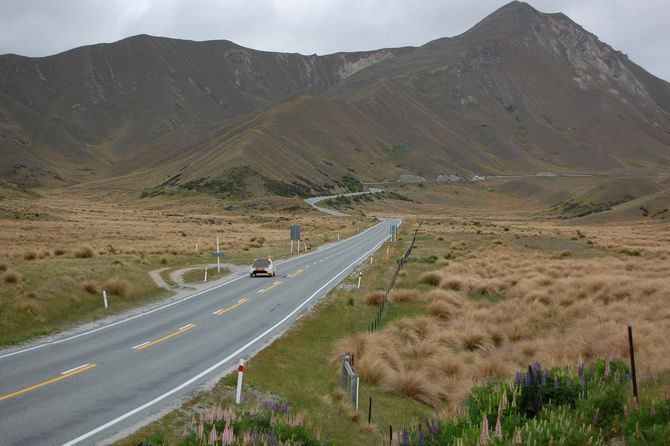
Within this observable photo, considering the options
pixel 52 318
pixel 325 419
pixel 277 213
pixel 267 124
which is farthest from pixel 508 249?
pixel 267 124

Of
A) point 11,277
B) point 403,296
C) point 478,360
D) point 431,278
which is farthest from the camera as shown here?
point 431,278

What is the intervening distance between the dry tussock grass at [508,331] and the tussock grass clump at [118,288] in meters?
12.3

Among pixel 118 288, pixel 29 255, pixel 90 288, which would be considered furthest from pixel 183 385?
pixel 29 255

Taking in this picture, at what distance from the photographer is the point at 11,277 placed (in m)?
21.9

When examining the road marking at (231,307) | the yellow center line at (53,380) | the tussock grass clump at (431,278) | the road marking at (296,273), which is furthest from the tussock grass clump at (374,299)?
the yellow center line at (53,380)

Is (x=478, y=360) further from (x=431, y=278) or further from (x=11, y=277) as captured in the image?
(x=11, y=277)

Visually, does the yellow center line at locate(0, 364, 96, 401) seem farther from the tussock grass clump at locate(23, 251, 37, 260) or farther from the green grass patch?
the tussock grass clump at locate(23, 251, 37, 260)

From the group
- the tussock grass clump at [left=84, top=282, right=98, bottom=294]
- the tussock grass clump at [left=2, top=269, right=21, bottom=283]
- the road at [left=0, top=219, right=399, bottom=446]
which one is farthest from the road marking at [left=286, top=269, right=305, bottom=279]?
the tussock grass clump at [left=2, top=269, right=21, bottom=283]

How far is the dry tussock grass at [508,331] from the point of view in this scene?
13977 millimetres

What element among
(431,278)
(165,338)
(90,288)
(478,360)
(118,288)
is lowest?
(431,278)

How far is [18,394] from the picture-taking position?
1191 centimetres

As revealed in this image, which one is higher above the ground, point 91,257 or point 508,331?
point 91,257

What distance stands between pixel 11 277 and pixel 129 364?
1012cm

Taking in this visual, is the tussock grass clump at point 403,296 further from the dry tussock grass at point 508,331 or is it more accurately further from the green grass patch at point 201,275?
the green grass patch at point 201,275
